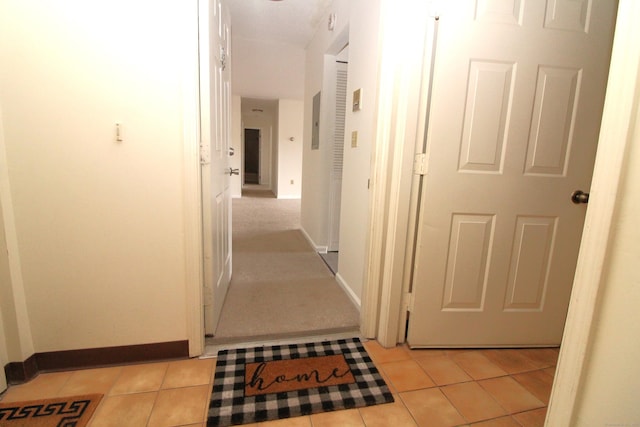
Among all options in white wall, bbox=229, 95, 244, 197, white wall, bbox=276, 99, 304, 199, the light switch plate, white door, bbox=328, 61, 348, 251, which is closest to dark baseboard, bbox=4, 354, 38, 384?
the light switch plate

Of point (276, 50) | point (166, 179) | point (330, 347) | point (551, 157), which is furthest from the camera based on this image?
point (276, 50)

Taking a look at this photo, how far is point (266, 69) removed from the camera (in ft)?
16.5

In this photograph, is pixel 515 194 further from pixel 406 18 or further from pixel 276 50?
pixel 276 50

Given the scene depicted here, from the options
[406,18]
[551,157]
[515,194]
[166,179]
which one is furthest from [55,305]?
[551,157]

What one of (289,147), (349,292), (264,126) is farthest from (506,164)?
(264,126)

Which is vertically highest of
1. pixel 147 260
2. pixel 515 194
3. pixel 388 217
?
pixel 515 194

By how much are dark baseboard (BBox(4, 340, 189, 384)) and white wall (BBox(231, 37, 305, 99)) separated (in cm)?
359

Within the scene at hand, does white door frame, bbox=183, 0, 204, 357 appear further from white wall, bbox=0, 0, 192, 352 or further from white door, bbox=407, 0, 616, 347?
white door, bbox=407, 0, 616, 347

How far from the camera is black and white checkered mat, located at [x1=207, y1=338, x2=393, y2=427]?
49.5 inches

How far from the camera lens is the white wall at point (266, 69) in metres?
4.04

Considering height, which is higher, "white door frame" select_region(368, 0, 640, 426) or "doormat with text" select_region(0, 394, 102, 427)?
"white door frame" select_region(368, 0, 640, 426)

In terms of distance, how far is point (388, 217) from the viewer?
165 centimetres

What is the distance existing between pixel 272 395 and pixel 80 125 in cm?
148

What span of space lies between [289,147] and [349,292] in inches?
241
